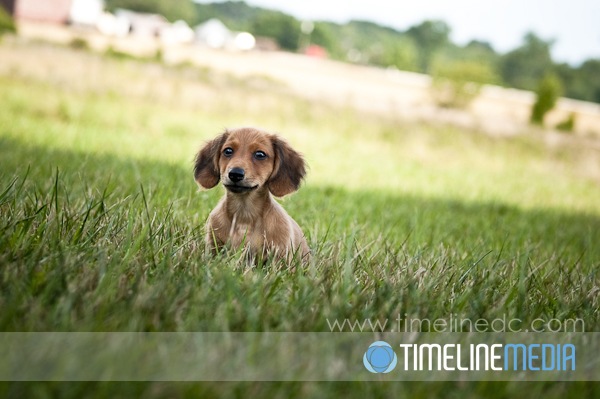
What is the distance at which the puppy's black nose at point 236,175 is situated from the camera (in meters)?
2.80

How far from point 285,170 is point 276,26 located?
8547 centimetres

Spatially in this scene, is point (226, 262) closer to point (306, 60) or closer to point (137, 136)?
point (137, 136)

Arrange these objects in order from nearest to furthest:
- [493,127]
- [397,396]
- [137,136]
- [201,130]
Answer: [397,396] → [137,136] → [201,130] → [493,127]

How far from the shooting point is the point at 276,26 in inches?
3327

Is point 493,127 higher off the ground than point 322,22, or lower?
lower

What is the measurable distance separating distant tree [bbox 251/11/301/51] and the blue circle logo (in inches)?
3385

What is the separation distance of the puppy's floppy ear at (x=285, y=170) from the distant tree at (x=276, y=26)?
84.3 metres

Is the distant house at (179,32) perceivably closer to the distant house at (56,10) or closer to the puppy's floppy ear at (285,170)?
the distant house at (56,10)

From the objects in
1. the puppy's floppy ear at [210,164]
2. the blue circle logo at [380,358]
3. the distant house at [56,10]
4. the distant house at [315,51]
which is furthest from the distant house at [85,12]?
the blue circle logo at [380,358]

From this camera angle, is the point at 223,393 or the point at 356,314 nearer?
the point at 223,393

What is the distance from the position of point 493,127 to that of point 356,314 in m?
18.6

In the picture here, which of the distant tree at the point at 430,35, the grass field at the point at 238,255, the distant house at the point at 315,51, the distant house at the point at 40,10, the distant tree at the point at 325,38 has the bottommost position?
the grass field at the point at 238,255

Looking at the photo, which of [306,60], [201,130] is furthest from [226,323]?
[306,60]

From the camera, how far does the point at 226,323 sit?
69.3 inches
